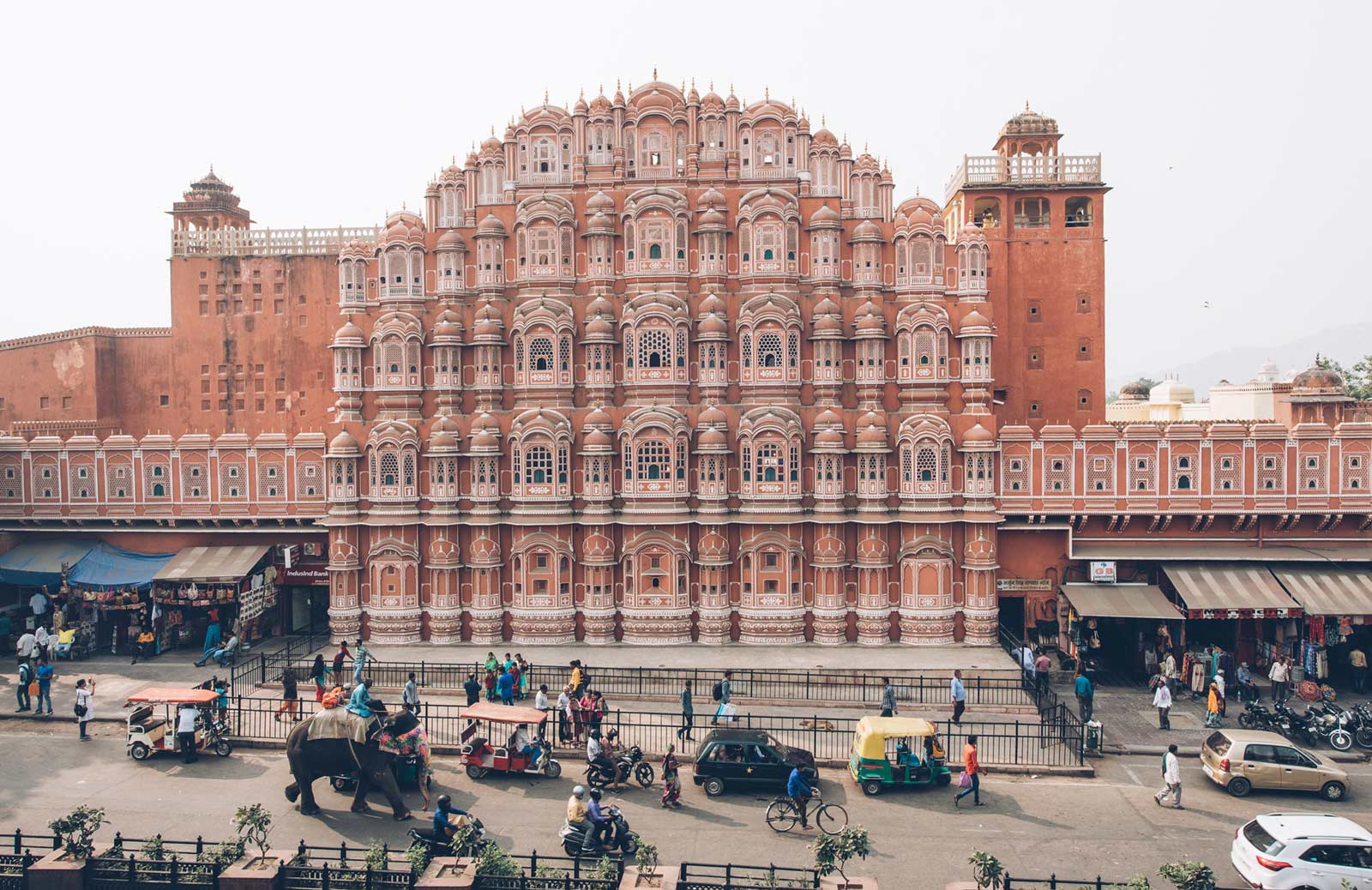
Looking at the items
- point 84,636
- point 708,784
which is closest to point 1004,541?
point 708,784

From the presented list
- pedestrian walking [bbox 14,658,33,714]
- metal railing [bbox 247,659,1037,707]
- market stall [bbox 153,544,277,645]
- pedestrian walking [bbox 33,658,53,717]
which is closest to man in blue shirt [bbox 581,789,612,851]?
metal railing [bbox 247,659,1037,707]

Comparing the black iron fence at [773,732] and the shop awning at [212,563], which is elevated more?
the shop awning at [212,563]

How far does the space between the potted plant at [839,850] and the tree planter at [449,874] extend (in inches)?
235

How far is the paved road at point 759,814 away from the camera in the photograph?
70.9 ft

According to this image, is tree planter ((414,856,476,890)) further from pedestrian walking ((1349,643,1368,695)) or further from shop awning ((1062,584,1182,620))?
pedestrian walking ((1349,643,1368,695))

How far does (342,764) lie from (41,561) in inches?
922

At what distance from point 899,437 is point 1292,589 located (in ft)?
44.5

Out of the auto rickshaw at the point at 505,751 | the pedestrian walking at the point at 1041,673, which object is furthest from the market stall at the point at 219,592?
the pedestrian walking at the point at 1041,673

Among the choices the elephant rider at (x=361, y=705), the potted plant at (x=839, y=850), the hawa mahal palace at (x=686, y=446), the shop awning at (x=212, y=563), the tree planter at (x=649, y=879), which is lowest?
the tree planter at (x=649, y=879)

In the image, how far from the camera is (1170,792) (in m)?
24.3

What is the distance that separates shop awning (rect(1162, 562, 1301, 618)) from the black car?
55.8 ft

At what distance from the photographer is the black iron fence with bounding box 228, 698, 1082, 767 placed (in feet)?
89.9

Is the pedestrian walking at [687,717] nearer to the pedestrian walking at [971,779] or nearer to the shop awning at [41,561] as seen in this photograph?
the pedestrian walking at [971,779]

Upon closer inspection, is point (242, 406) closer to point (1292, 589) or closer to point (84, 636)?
point (84, 636)
